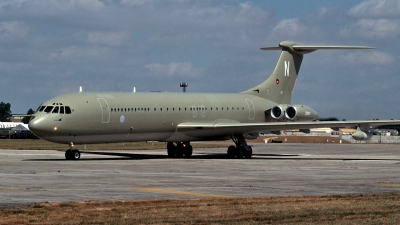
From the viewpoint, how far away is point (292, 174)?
2919 centimetres

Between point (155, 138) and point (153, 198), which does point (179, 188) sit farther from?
point (155, 138)

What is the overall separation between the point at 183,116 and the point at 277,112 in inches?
308

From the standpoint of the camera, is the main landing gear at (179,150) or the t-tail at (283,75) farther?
the t-tail at (283,75)

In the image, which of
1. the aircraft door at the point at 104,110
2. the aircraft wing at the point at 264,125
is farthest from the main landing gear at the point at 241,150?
the aircraft door at the point at 104,110

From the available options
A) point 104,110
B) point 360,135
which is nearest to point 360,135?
point 360,135

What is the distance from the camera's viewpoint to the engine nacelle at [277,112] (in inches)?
1950

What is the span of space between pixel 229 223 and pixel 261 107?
36185 millimetres

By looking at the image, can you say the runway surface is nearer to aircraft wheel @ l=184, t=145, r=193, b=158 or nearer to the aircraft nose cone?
the aircraft nose cone

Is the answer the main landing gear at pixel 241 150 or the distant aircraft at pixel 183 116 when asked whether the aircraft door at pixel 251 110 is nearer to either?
the distant aircraft at pixel 183 116

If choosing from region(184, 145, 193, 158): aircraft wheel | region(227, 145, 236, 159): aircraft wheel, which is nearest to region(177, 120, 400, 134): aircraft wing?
region(227, 145, 236, 159): aircraft wheel

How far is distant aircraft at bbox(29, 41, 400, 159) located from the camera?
39812mm

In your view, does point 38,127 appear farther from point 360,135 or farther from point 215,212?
point 215,212

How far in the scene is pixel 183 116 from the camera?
4528cm

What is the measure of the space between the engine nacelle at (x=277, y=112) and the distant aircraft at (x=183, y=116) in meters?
0.03
